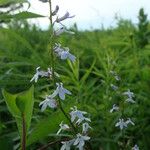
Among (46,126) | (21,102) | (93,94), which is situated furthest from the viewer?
(93,94)

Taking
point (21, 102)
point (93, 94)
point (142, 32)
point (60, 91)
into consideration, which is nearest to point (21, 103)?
point (21, 102)

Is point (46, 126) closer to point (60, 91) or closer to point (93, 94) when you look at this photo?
point (60, 91)

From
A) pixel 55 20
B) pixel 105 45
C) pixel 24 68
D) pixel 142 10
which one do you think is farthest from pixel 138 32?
pixel 55 20

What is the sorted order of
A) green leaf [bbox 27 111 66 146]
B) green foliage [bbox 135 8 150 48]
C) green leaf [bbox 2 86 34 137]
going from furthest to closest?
green foliage [bbox 135 8 150 48] < green leaf [bbox 27 111 66 146] < green leaf [bbox 2 86 34 137]

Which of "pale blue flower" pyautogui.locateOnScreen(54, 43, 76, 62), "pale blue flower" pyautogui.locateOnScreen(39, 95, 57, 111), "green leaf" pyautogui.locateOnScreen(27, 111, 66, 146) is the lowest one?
"green leaf" pyautogui.locateOnScreen(27, 111, 66, 146)

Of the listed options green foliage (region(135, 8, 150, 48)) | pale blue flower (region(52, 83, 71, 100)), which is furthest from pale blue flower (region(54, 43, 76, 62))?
green foliage (region(135, 8, 150, 48))

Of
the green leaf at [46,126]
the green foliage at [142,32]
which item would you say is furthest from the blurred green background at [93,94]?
the green foliage at [142,32]

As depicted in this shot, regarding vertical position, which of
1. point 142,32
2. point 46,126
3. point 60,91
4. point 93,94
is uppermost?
point 60,91

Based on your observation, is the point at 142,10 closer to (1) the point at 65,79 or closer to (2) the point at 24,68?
(2) the point at 24,68

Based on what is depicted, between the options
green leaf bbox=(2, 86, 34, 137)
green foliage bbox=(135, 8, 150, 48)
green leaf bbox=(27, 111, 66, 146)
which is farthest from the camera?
green foliage bbox=(135, 8, 150, 48)

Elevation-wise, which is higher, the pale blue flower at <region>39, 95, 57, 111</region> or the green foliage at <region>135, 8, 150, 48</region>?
the pale blue flower at <region>39, 95, 57, 111</region>

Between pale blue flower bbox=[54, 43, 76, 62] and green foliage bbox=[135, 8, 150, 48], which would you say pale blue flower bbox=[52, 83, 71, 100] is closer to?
pale blue flower bbox=[54, 43, 76, 62]
